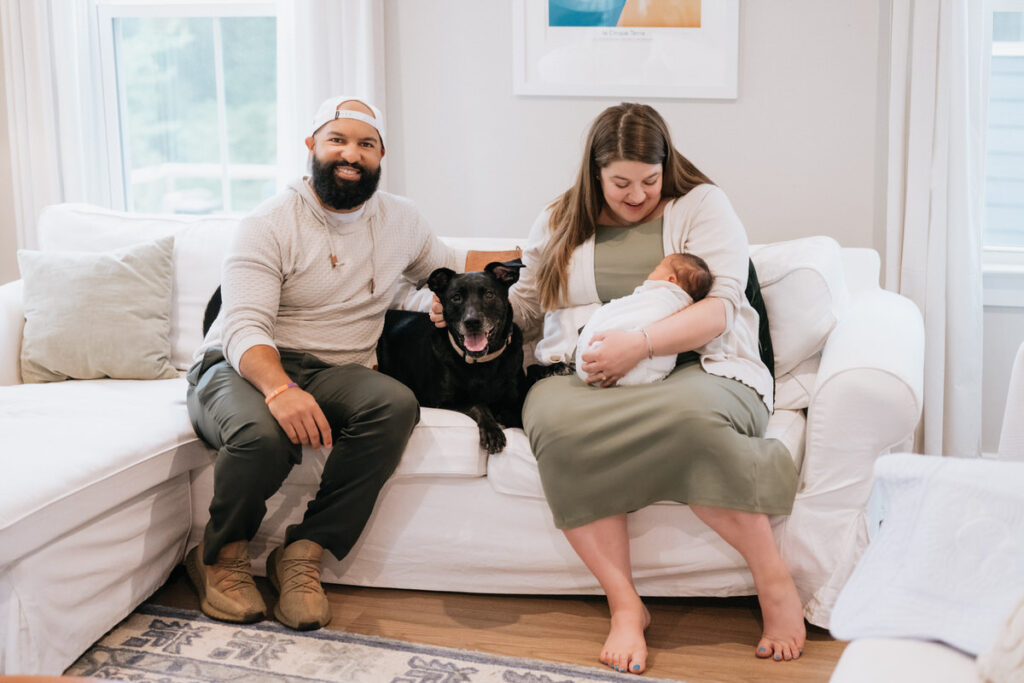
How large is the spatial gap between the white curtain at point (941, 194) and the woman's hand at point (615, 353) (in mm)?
1302

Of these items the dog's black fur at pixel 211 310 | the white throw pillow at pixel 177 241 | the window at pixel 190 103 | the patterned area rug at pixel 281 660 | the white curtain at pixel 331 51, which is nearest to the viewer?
the patterned area rug at pixel 281 660

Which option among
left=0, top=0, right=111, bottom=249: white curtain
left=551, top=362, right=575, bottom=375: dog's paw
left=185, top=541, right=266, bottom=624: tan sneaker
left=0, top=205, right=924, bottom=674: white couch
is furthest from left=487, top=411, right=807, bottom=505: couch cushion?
left=0, top=0, right=111, bottom=249: white curtain

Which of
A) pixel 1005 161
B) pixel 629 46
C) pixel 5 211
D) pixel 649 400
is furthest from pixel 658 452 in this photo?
pixel 5 211

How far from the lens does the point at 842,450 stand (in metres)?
2.06

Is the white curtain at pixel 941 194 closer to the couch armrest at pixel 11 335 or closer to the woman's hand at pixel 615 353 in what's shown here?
the woman's hand at pixel 615 353

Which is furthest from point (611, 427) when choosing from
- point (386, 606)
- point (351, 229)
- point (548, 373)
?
point (351, 229)

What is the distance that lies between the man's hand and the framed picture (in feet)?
5.15

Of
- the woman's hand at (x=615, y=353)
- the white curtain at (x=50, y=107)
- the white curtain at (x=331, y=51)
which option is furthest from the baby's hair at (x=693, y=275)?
the white curtain at (x=50, y=107)

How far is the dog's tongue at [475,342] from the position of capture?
2.28m

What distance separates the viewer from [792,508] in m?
2.07

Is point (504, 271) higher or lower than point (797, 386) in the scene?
higher

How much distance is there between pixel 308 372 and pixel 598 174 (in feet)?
2.85

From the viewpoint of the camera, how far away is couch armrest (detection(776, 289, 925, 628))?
2012mm

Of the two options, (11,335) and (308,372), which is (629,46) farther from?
(11,335)
